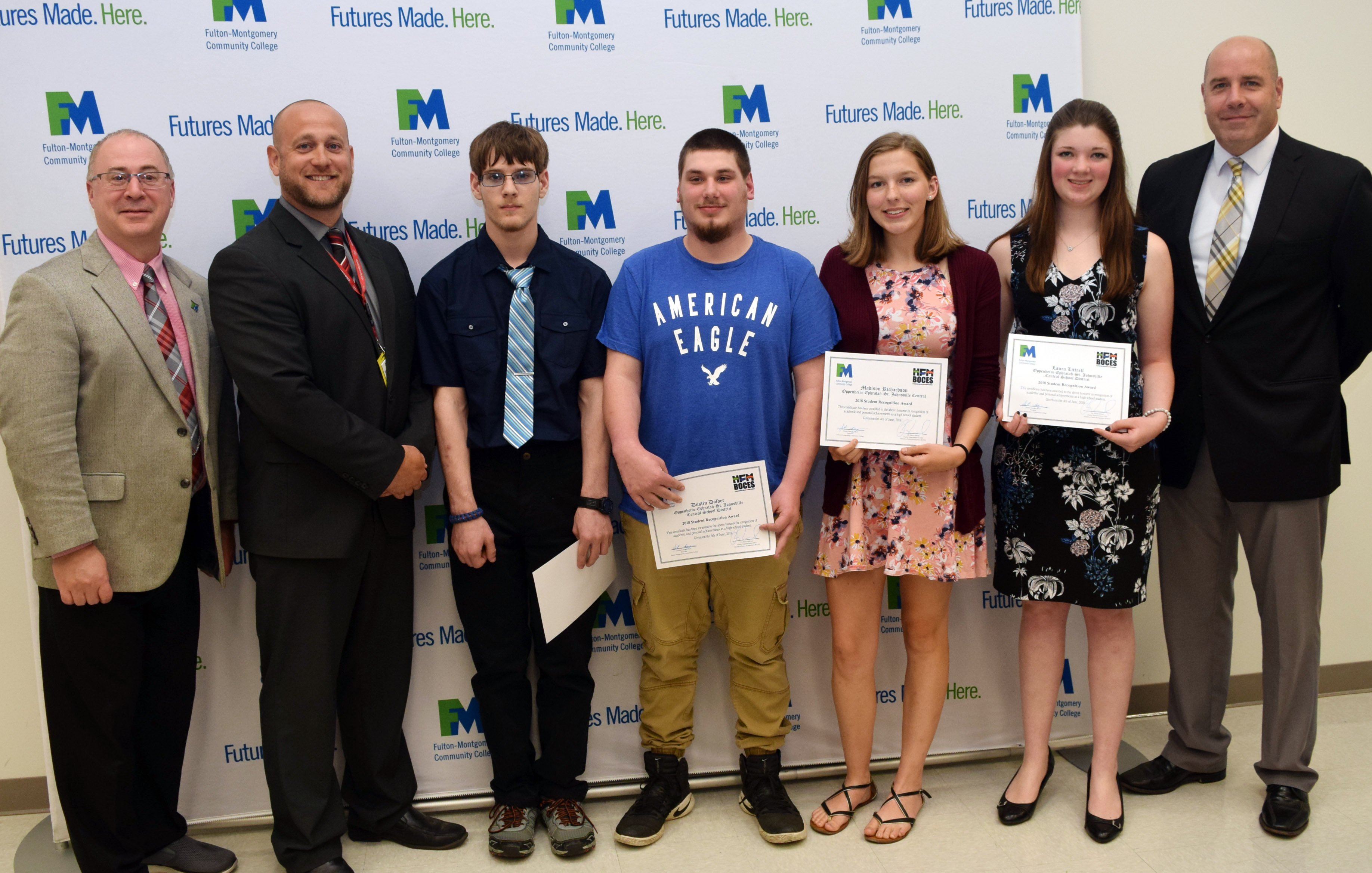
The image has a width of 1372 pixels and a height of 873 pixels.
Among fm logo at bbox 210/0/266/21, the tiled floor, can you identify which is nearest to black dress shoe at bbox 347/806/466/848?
the tiled floor

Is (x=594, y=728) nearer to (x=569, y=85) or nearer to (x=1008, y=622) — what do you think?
(x=1008, y=622)

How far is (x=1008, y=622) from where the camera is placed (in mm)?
3090

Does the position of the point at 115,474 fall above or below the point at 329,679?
above

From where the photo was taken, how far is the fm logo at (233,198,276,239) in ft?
8.84

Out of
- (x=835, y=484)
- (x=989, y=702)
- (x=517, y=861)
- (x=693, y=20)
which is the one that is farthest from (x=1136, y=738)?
(x=693, y=20)

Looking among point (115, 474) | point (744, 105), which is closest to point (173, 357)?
point (115, 474)

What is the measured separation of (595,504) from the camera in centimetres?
251

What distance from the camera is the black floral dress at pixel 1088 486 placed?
95.0 inches

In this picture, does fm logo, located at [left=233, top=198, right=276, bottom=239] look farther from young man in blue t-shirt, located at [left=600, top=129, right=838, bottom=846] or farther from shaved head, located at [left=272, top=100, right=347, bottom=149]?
young man in blue t-shirt, located at [left=600, top=129, right=838, bottom=846]

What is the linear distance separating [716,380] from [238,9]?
1.82m

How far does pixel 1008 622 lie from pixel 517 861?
1.79m

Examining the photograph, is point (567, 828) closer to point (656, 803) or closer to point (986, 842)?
point (656, 803)

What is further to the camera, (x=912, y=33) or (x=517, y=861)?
(x=912, y=33)

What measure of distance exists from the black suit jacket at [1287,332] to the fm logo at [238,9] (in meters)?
2.79
